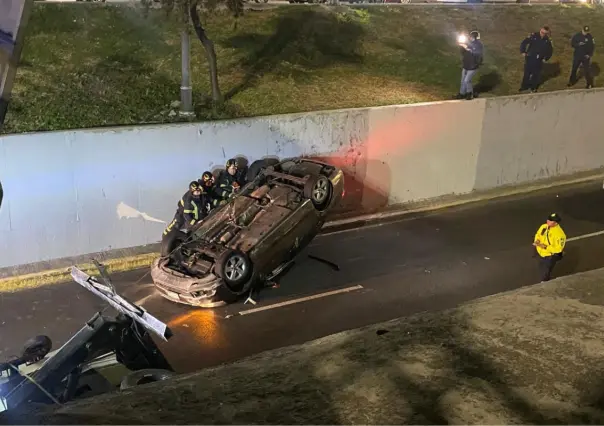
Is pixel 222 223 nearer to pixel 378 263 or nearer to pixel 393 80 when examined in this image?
pixel 378 263

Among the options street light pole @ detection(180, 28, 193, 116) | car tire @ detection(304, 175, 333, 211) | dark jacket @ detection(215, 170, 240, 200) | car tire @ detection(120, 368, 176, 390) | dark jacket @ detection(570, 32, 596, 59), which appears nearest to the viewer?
car tire @ detection(120, 368, 176, 390)

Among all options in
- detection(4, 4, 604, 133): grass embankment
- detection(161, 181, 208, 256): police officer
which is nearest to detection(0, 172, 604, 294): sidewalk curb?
detection(161, 181, 208, 256): police officer

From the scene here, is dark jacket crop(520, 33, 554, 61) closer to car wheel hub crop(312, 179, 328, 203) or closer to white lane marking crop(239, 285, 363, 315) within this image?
car wheel hub crop(312, 179, 328, 203)

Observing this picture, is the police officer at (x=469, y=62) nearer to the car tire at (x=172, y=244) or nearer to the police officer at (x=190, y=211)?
the police officer at (x=190, y=211)

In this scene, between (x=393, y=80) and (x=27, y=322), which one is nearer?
(x=27, y=322)

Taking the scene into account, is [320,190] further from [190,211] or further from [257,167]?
[190,211]

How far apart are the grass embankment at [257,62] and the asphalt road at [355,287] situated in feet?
13.9

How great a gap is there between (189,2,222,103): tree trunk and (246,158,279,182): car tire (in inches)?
138

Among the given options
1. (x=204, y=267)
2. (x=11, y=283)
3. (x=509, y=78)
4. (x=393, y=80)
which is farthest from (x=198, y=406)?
(x=509, y=78)

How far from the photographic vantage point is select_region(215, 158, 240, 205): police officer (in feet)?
38.8

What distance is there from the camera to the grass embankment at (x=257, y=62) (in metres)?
15.0

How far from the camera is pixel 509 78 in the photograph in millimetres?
20719

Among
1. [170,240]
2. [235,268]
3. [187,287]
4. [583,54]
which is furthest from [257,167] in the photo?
[583,54]

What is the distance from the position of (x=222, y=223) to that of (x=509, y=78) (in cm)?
1348
